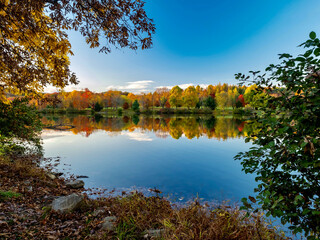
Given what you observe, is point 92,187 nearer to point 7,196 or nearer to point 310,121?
point 7,196

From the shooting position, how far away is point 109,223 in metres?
4.55

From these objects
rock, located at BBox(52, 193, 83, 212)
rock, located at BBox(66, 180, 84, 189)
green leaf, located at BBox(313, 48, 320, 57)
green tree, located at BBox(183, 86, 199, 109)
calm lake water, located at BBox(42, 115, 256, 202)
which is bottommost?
calm lake water, located at BBox(42, 115, 256, 202)

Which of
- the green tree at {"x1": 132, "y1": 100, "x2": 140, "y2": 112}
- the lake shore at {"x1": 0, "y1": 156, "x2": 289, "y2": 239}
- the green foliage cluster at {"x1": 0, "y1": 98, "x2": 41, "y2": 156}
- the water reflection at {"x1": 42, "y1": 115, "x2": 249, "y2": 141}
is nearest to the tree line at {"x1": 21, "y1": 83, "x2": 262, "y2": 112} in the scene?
the green tree at {"x1": 132, "y1": 100, "x2": 140, "y2": 112}

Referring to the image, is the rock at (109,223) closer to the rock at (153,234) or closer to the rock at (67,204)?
the rock at (153,234)

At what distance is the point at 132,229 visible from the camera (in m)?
4.26

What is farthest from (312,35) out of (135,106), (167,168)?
(135,106)

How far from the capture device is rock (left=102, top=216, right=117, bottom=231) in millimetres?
4363

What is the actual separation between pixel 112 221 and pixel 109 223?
0.14m

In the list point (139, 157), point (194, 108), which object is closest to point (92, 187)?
point (139, 157)

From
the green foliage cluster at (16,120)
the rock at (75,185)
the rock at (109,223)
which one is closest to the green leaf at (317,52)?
the rock at (109,223)

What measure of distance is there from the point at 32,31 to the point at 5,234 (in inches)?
216

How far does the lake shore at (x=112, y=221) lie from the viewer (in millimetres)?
3627

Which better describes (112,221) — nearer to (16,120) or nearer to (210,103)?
(16,120)

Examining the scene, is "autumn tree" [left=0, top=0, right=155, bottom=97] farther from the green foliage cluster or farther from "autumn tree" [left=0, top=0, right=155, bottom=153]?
the green foliage cluster
